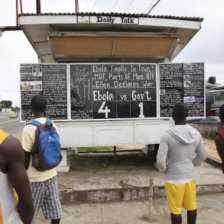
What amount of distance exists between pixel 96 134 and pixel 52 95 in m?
1.46

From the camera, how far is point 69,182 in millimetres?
5031

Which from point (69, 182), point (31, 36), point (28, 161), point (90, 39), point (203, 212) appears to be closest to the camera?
point (28, 161)

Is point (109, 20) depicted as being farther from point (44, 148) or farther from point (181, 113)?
point (44, 148)

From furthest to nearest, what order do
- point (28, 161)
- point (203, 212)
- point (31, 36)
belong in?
point (31, 36) → point (203, 212) → point (28, 161)

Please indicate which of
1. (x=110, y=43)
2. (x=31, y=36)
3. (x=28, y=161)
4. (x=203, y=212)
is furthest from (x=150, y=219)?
(x=31, y=36)

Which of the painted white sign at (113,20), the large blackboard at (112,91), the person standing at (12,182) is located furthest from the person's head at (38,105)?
the painted white sign at (113,20)

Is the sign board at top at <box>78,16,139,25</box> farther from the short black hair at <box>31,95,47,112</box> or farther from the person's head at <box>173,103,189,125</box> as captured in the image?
the person's head at <box>173,103,189,125</box>

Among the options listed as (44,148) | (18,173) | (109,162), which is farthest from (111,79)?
(18,173)

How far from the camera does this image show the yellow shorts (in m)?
2.81

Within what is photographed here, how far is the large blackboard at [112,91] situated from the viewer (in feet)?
19.7

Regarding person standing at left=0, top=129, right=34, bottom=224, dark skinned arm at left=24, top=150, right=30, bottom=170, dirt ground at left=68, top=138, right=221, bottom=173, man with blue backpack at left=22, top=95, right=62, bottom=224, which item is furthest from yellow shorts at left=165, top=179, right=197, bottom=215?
dirt ground at left=68, top=138, right=221, bottom=173

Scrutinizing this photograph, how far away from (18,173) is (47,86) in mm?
4524

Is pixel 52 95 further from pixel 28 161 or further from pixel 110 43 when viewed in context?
pixel 28 161

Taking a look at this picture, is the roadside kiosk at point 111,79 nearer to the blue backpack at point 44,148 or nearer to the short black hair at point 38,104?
the short black hair at point 38,104
